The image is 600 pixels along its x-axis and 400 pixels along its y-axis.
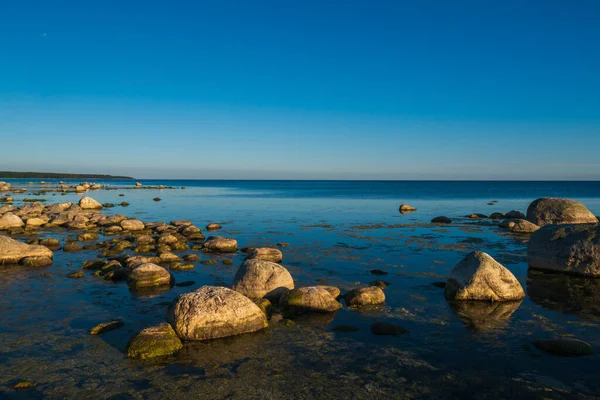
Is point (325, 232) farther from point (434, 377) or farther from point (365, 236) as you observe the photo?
point (434, 377)

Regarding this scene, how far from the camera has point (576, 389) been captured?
8.52 m

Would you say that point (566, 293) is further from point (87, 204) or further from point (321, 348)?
point (87, 204)

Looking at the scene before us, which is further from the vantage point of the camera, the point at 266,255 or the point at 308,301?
the point at 266,255

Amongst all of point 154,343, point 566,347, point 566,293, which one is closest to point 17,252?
point 154,343

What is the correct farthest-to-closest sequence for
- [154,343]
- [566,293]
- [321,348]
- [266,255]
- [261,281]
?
[266,255]
[566,293]
[261,281]
[321,348]
[154,343]

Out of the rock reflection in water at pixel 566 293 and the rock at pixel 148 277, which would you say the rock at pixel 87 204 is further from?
the rock reflection in water at pixel 566 293

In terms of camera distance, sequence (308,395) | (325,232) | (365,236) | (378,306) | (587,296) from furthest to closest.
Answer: (325,232) < (365,236) < (587,296) < (378,306) < (308,395)

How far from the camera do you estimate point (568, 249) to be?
59.7ft

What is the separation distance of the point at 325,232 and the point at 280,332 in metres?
21.4

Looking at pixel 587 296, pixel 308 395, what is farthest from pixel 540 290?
pixel 308 395

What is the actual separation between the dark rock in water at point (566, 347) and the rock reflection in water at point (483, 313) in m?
1.70

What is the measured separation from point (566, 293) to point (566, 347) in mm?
6514

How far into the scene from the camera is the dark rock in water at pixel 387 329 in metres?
11.5

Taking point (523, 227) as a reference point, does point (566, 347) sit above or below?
below
